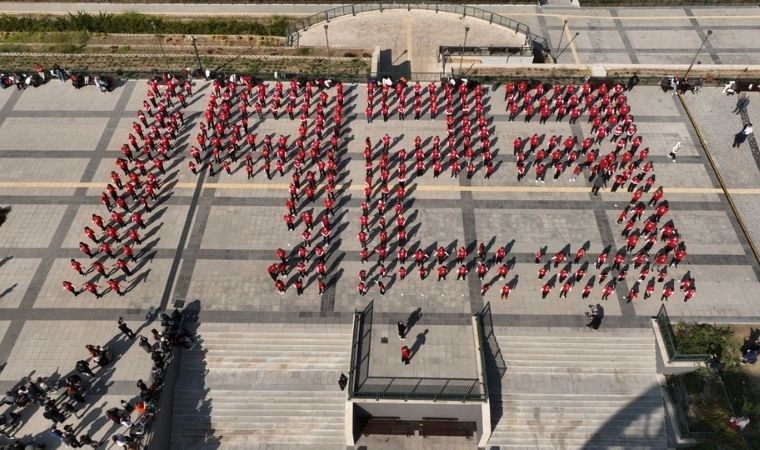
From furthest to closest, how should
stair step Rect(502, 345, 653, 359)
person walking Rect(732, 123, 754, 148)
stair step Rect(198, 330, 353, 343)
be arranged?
1. person walking Rect(732, 123, 754, 148)
2. stair step Rect(198, 330, 353, 343)
3. stair step Rect(502, 345, 653, 359)

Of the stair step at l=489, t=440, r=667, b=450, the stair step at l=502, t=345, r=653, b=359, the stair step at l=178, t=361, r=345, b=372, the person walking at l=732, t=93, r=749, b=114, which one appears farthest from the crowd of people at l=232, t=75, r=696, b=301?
the person walking at l=732, t=93, r=749, b=114

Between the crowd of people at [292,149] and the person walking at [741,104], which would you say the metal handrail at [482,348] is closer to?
the crowd of people at [292,149]

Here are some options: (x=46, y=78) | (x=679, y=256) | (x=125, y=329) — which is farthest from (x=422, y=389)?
(x=46, y=78)

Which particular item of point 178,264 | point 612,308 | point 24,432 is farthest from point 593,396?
point 24,432

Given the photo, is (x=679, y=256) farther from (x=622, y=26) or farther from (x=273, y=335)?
(x=622, y=26)

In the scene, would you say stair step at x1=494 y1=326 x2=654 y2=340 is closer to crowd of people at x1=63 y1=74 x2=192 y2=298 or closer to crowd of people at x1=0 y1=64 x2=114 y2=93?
crowd of people at x1=63 y1=74 x2=192 y2=298

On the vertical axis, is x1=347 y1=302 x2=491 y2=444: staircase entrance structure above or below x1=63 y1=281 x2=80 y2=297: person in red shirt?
below
